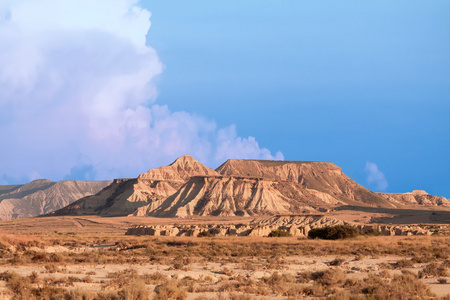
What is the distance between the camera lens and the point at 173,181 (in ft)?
605

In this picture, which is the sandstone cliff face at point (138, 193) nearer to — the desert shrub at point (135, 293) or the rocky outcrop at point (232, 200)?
the rocky outcrop at point (232, 200)

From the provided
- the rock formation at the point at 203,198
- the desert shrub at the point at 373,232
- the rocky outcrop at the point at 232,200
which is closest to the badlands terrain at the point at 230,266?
the desert shrub at the point at 373,232

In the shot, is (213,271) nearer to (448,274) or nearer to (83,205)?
(448,274)

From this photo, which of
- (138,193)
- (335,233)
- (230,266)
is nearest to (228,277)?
(230,266)

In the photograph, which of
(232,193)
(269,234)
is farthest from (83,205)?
(269,234)

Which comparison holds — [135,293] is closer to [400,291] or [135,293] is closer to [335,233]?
[400,291]

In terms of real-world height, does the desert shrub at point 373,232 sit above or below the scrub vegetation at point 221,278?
above

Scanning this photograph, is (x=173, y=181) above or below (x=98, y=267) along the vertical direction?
above

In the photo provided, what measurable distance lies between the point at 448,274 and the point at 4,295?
17940mm

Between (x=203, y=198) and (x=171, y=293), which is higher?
(x=203, y=198)

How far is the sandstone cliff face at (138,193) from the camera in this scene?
156 metres

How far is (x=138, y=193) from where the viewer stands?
164 metres

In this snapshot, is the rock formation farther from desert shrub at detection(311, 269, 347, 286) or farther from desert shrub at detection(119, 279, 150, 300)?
desert shrub at detection(119, 279, 150, 300)

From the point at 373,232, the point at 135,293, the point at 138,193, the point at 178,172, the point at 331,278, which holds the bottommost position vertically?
the point at 135,293
